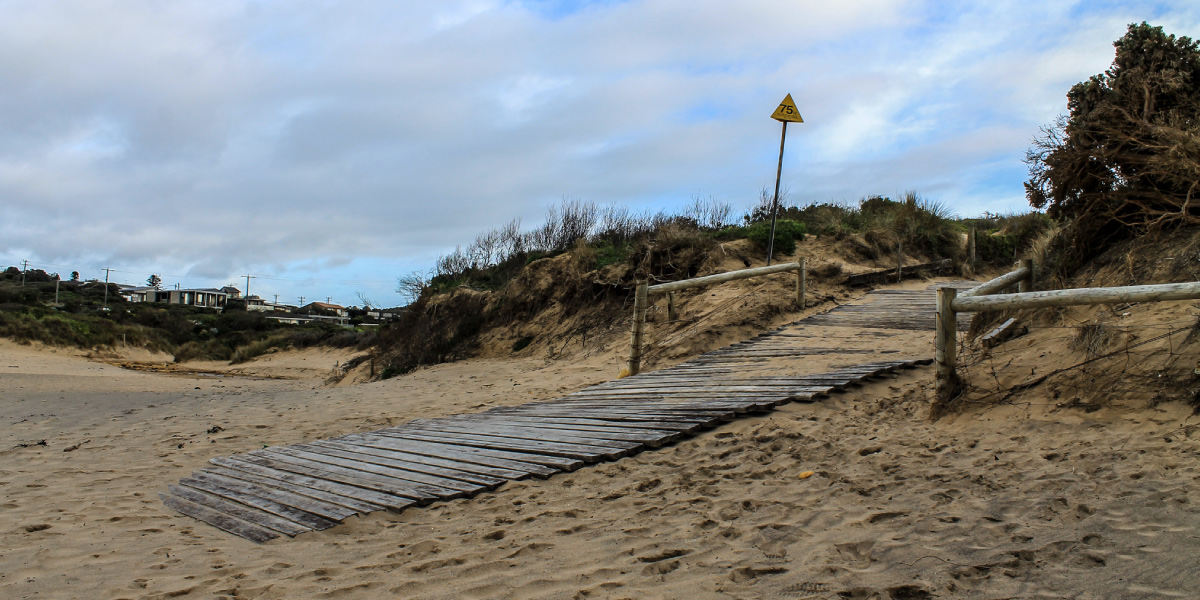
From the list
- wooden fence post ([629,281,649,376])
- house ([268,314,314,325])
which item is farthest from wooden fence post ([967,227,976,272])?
house ([268,314,314,325])

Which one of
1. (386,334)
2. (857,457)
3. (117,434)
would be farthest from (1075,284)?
(386,334)

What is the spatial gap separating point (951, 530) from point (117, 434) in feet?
29.4

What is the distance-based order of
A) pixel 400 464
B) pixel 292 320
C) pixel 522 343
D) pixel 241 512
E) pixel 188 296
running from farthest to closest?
pixel 188 296 → pixel 292 320 → pixel 522 343 → pixel 400 464 → pixel 241 512

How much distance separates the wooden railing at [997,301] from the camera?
4312 millimetres

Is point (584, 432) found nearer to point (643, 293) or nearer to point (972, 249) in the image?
point (643, 293)

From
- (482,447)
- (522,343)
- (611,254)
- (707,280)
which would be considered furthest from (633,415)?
(611,254)

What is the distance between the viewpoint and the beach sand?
2.93 metres

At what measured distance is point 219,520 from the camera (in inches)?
183

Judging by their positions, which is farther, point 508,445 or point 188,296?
point 188,296

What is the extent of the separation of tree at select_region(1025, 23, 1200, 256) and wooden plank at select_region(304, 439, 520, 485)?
587 centimetres

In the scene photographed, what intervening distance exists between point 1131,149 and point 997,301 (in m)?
2.84

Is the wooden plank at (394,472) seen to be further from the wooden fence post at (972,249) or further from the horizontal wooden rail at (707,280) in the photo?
the wooden fence post at (972,249)

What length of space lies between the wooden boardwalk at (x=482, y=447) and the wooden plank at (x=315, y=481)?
0.4 inches

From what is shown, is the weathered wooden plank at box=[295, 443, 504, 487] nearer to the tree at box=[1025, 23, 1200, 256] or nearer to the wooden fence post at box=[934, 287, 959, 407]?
the wooden fence post at box=[934, 287, 959, 407]
